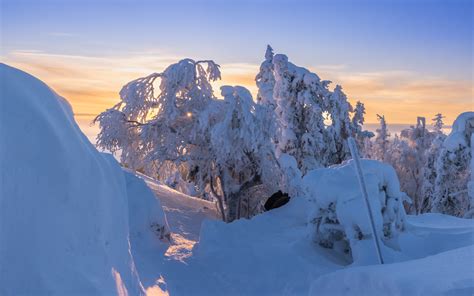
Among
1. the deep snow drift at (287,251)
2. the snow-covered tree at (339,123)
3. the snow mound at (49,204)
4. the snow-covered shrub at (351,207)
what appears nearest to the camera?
the snow mound at (49,204)

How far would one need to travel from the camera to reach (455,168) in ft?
76.8

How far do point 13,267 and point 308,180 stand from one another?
29.3 feet

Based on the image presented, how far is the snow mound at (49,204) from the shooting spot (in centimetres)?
461

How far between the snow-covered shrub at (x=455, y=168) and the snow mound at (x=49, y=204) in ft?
62.8

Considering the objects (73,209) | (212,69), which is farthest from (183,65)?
(73,209)

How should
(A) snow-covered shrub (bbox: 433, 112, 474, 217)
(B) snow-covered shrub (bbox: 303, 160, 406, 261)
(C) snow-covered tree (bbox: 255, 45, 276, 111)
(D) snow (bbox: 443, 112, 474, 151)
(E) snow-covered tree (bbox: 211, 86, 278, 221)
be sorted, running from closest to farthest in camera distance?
(B) snow-covered shrub (bbox: 303, 160, 406, 261), (E) snow-covered tree (bbox: 211, 86, 278, 221), (D) snow (bbox: 443, 112, 474, 151), (A) snow-covered shrub (bbox: 433, 112, 474, 217), (C) snow-covered tree (bbox: 255, 45, 276, 111)

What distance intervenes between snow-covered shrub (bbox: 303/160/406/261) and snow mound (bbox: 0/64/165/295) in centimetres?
647

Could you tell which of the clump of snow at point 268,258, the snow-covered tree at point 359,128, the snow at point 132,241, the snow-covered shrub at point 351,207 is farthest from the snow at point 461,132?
the snow-covered shrub at point 351,207

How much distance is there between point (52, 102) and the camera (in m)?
5.99

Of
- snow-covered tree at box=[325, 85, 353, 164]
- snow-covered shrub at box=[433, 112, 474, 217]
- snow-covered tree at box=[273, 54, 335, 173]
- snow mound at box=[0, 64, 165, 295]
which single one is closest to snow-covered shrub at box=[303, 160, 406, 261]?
snow mound at box=[0, 64, 165, 295]

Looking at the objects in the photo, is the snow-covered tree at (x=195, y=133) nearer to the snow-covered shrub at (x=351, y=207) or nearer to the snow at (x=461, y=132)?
the snow-covered shrub at (x=351, y=207)

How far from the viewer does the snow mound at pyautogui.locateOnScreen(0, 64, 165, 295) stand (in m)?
4.61

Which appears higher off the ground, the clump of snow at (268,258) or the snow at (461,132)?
the snow at (461,132)

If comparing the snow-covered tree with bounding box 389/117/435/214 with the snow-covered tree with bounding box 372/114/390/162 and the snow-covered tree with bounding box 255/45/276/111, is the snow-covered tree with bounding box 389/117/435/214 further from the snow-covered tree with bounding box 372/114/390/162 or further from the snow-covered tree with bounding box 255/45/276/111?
the snow-covered tree with bounding box 255/45/276/111
